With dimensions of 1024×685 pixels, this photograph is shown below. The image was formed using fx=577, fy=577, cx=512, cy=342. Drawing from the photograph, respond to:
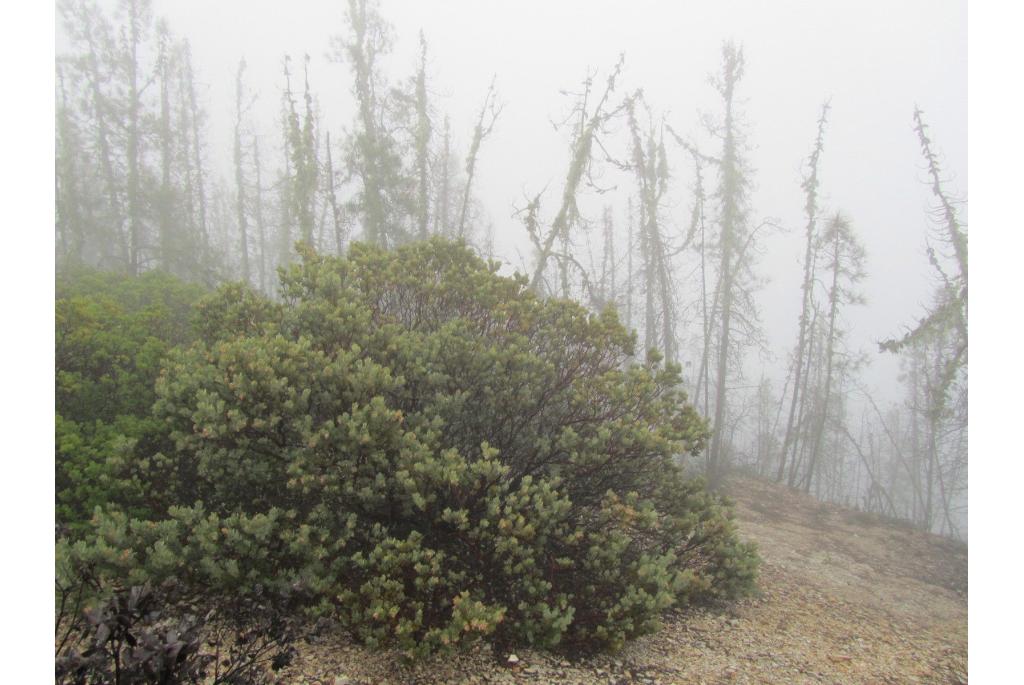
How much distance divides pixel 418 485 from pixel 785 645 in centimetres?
332

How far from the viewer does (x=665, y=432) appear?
4.92 meters

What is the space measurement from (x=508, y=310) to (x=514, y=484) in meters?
1.66

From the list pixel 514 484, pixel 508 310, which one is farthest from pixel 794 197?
pixel 514 484

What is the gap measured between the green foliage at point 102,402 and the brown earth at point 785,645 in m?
1.85

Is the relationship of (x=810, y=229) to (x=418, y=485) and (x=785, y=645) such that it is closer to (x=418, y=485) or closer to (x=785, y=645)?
(x=785, y=645)

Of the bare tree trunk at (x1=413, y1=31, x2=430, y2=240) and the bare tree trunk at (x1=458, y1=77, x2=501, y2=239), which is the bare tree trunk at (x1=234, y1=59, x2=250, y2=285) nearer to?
the bare tree trunk at (x1=413, y1=31, x2=430, y2=240)

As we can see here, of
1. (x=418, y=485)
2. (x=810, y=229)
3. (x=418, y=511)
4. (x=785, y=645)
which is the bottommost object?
(x=785, y=645)

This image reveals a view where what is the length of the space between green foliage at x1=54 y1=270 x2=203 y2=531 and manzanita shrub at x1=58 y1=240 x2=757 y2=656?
7.2 inches

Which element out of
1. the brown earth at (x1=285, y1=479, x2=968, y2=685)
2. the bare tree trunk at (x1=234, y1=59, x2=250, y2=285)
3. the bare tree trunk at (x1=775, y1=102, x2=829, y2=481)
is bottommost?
the brown earth at (x1=285, y1=479, x2=968, y2=685)

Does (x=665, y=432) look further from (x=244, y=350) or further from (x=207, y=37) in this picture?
(x=207, y=37)

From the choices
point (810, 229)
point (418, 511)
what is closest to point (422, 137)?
point (810, 229)

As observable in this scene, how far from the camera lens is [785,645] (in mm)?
4699

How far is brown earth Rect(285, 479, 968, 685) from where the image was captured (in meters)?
3.71

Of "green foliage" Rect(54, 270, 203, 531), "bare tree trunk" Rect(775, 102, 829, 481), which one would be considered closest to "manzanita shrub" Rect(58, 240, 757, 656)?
"green foliage" Rect(54, 270, 203, 531)
